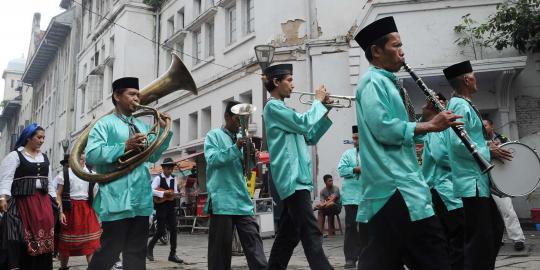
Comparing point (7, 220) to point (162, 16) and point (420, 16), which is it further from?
point (162, 16)

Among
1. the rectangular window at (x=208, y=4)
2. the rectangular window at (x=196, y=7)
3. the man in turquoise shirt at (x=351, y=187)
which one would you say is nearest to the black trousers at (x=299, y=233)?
the man in turquoise shirt at (x=351, y=187)

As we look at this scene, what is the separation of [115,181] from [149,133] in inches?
21.7

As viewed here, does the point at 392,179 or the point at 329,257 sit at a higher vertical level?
the point at 392,179

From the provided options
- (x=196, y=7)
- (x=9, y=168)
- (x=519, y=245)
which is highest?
(x=196, y=7)

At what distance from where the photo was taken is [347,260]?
267 inches

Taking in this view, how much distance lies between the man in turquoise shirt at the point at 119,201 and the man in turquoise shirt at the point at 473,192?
8.74 ft

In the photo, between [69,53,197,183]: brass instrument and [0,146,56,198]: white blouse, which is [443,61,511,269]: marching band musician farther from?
[0,146,56,198]: white blouse

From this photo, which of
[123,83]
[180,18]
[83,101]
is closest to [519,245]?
[123,83]

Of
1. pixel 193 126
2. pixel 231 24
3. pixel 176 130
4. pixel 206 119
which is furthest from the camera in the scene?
pixel 176 130

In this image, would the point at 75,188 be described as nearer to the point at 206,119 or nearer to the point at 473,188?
the point at 473,188

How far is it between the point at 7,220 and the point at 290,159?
11.9 feet

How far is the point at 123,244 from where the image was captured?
4102mm

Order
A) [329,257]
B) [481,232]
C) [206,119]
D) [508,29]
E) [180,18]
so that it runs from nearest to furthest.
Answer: [481,232], [329,257], [508,29], [206,119], [180,18]

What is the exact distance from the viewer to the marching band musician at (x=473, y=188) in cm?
381
